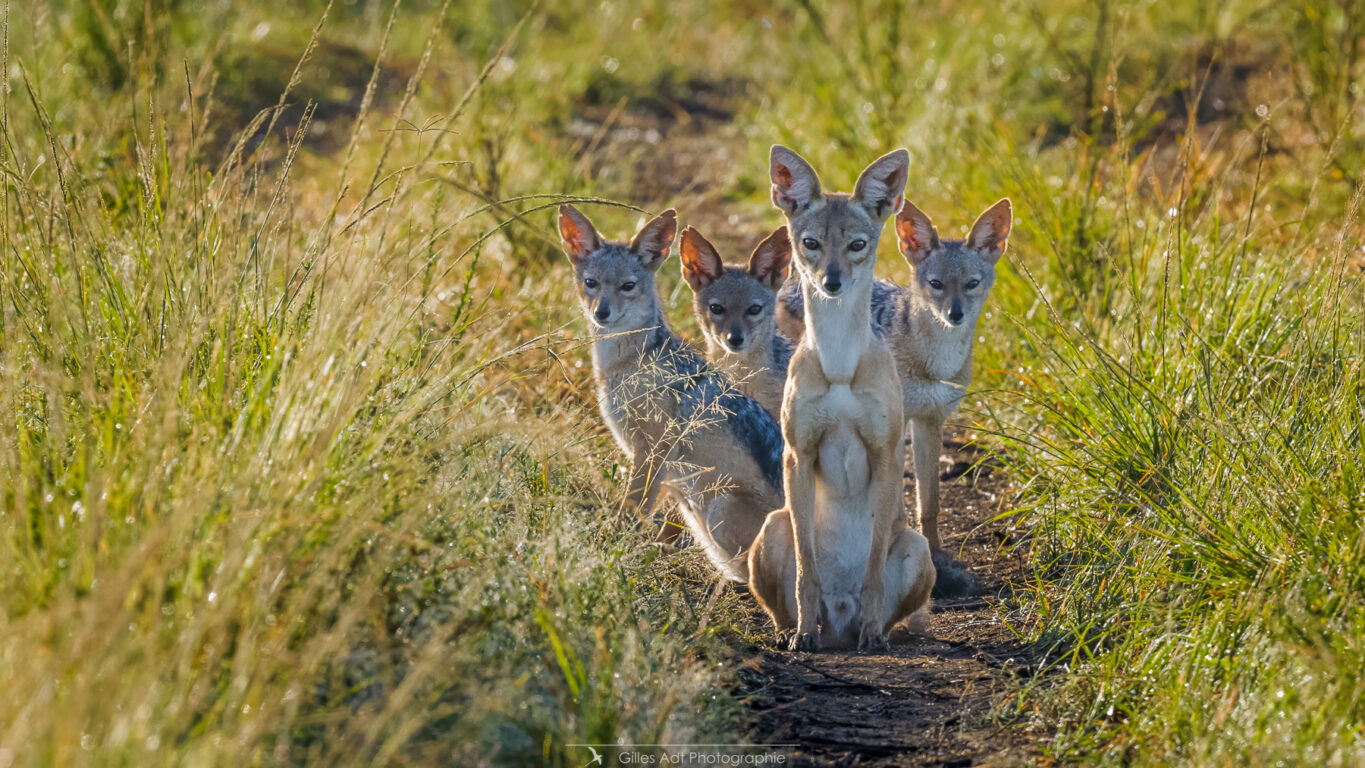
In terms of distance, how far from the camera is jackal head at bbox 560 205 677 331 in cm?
609

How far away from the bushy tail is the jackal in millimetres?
485

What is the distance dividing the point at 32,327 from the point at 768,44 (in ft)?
43.0

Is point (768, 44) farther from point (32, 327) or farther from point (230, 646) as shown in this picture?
point (230, 646)

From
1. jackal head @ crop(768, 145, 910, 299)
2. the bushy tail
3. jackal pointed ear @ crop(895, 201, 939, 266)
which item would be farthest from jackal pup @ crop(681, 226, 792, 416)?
the bushy tail

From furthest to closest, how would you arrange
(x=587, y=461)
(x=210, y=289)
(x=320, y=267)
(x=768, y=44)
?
(x=768, y=44), (x=587, y=461), (x=320, y=267), (x=210, y=289)

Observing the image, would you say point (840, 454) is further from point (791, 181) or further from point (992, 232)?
point (992, 232)

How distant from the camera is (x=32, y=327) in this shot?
4000 mm

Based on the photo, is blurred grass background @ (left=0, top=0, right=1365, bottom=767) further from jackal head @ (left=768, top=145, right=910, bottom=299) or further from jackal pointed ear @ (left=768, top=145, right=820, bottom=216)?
jackal pointed ear @ (left=768, top=145, right=820, bottom=216)

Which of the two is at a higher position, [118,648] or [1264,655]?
[118,648]

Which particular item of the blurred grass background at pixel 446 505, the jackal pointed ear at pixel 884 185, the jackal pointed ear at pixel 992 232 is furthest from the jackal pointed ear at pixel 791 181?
the jackal pointed ear at pixel 992 232

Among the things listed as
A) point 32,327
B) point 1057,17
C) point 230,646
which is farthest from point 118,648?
point 1057,17

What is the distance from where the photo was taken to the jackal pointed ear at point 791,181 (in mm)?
4914

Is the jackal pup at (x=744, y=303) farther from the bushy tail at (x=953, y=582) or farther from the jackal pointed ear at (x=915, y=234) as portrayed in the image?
the bushy tail at (x=953, y=582)

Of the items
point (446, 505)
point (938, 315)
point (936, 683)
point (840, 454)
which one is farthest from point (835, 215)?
point (446, 505)
